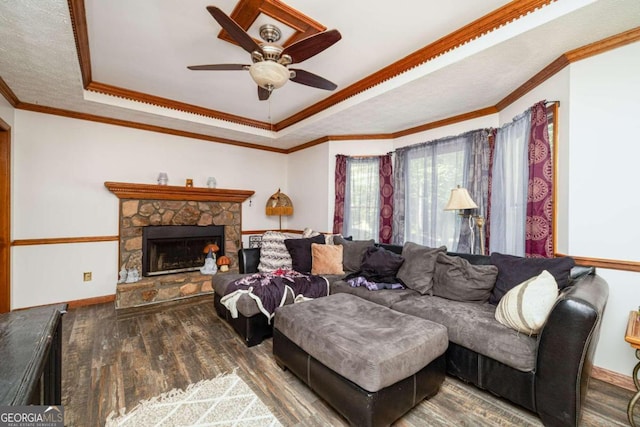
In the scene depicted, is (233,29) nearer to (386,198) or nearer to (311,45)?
(311,45)

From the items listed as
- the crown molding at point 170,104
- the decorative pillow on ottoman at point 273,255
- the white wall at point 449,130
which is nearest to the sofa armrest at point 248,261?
the decorative pillow on ottoman at point 273,255

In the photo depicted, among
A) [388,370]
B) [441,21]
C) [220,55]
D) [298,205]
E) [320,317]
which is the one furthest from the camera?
[298,205]

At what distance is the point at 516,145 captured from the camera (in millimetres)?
2877

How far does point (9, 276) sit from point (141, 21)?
3.29 meters

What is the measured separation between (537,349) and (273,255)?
8.95 feet

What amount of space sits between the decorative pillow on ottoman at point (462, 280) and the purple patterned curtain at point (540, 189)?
527mm

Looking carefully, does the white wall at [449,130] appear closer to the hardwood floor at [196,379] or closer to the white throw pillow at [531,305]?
the white throw pillow at [531,305]

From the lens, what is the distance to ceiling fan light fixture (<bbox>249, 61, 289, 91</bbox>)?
203cm

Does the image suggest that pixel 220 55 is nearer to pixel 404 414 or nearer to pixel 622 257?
pixel 404 414

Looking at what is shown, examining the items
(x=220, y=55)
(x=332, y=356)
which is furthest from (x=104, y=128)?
(x=332, y=356)

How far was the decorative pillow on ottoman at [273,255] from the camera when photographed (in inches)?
139

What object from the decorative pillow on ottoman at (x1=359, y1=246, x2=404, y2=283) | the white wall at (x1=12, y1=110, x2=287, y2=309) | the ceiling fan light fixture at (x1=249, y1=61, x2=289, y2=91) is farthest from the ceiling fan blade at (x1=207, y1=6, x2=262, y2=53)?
the white wall at (x1=12, y1=110, x2=287, y2=309)

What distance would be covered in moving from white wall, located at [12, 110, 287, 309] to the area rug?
2757 millimetres

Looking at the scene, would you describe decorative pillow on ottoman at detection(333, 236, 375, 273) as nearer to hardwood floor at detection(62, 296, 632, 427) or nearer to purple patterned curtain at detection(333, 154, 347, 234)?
purple patterned curtain at detection(333, 154, 347, 234)
